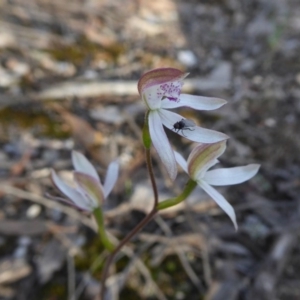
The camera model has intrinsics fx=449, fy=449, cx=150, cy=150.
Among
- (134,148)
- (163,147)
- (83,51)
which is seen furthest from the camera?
(83,51)

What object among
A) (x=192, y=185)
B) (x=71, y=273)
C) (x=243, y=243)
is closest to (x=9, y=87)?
(x=71, y=273)

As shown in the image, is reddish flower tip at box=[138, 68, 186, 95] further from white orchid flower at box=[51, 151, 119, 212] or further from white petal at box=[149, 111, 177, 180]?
white orchid flower at box=[51, 151, 119, 212]

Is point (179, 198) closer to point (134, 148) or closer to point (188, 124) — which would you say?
point (188, 124)

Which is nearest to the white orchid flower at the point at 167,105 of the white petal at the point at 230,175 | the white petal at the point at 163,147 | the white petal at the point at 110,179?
the white petal at the point at 163,147

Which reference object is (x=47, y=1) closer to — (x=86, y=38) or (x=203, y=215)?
(x=86, y=38)

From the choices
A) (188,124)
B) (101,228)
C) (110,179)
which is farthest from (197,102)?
(101,228)

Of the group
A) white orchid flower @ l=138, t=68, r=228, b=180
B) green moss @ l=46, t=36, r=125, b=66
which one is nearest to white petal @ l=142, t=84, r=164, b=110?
white orchid flower @ l=138, t=68, r=228, b=180
